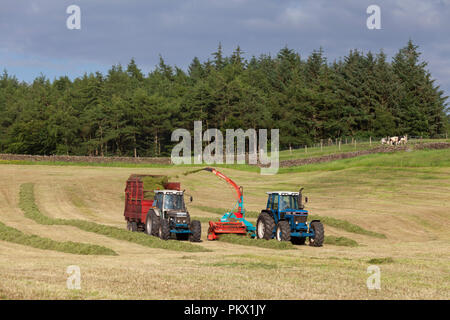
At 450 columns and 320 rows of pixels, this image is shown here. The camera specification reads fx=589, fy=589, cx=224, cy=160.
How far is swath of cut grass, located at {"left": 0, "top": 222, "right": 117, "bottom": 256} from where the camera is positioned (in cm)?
2281

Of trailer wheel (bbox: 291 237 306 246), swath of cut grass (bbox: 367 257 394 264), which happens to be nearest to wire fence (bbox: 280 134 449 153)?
trailer wheel (bbox: 291 237 306 246)

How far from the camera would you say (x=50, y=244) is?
24.9 meters

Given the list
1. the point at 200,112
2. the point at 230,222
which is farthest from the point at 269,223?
the point at 200,112

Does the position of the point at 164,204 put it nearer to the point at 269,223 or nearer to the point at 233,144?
the point at 269,223

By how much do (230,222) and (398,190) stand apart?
28.8 metres

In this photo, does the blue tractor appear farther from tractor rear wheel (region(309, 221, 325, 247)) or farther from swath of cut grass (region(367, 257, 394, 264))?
swath of cut grass (region(367, 257, 394, 264))

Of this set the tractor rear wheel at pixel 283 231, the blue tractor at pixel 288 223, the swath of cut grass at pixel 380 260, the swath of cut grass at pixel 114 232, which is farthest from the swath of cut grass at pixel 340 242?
the swath of cut grass at pixel 380 260

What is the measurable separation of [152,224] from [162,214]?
26.6 inches

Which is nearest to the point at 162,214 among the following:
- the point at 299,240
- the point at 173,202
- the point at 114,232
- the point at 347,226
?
the point at 173,202

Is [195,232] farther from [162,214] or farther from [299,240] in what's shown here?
[299,240]

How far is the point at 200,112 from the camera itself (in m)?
128

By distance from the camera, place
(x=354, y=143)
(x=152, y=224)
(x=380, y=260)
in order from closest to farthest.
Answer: (x=380, y=260), (x=152, y=224), (x=354, y=143)

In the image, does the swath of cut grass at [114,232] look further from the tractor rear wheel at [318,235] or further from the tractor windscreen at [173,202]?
the tractor rear wheel at [318,235]

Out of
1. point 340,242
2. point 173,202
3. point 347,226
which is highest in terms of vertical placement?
point 173,202
